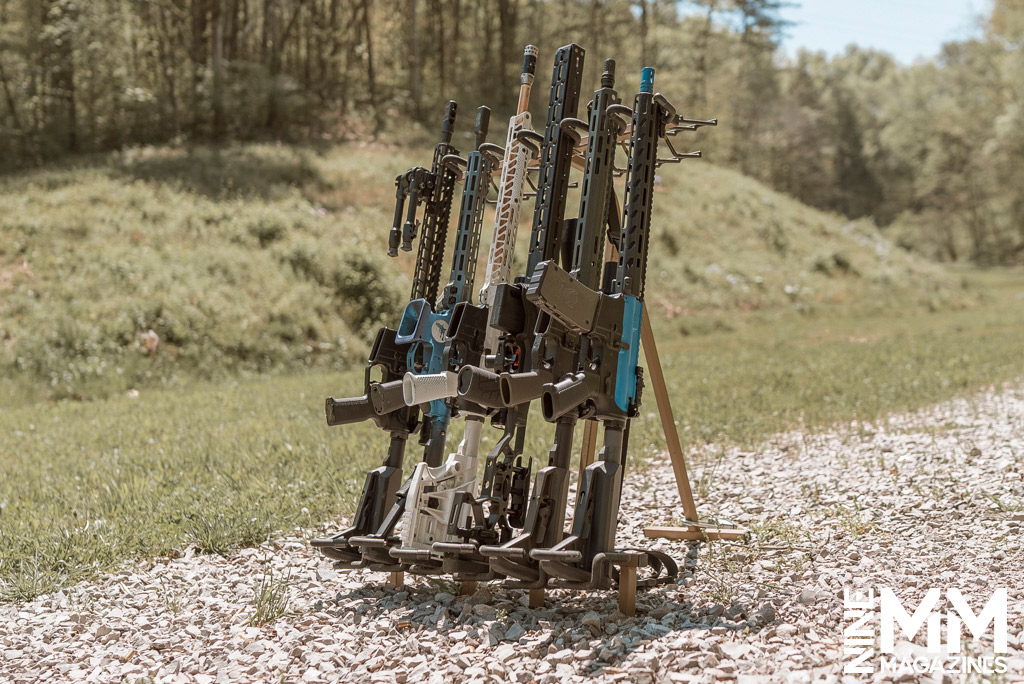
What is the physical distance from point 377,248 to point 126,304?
6.81 m

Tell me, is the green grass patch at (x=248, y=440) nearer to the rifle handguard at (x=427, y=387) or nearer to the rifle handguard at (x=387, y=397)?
the rifle handguard at (x=387, y=397)

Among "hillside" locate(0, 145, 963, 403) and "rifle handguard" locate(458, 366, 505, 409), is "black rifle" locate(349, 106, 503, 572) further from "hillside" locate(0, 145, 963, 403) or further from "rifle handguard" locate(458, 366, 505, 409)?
"hillside" locate(0, 145, 963, 403)

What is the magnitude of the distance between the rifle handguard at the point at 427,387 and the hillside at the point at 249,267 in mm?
11579

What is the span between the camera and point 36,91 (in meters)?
31.2

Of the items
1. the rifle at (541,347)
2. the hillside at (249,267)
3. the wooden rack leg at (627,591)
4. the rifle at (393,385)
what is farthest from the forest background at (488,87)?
the wooden rack leg at (627,591)

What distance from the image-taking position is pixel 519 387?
4422 mm

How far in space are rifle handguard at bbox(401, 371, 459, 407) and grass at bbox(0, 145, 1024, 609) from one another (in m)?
2.82

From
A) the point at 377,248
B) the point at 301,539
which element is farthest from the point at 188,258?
the point at 301,539

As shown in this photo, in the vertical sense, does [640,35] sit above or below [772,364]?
above

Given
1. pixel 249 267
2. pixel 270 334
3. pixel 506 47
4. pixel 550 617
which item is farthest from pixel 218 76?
pixel 550 617

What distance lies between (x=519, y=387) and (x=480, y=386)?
0.65 feet

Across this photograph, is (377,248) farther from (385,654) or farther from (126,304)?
(385,654)

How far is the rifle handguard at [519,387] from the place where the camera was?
4.36 meters

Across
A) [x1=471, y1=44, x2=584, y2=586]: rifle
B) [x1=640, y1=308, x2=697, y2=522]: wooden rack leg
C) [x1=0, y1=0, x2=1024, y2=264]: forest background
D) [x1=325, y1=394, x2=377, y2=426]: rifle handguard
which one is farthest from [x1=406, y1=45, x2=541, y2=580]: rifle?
[x1=0, y1=0, x2=1024, y2=264]: forest background
